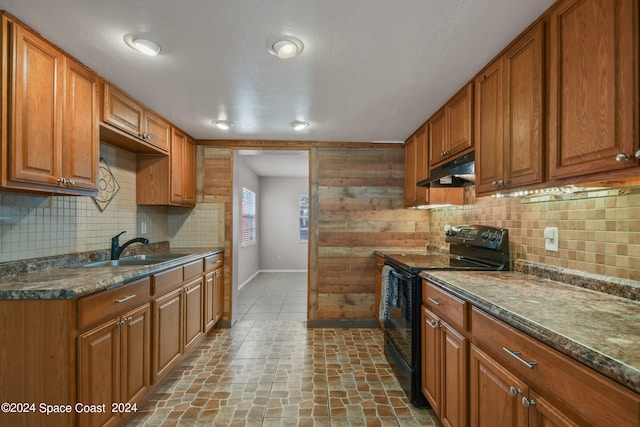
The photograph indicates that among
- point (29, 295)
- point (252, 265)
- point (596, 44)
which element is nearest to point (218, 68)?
point (29, 295)

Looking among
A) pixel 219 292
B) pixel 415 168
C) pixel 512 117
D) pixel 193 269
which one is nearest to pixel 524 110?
pixel 512 117

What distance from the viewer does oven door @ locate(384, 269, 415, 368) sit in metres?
2.09

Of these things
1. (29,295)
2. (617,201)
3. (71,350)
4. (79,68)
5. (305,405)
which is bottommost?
A: (305,405)

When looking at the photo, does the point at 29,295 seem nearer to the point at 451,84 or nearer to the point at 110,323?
the point at 110,323

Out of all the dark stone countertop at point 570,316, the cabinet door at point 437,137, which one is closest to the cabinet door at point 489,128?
the cabinet door at point 437,137

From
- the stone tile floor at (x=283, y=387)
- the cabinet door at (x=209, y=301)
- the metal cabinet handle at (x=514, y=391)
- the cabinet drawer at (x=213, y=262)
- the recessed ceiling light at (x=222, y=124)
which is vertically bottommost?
the stone tile floor at (x=283, y=387)

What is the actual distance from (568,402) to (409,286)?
125 centimetres

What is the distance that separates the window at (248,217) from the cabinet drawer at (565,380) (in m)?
5.13

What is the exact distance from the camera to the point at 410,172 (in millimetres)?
3314

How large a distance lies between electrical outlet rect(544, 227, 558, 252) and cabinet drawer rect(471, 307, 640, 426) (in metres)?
0.79

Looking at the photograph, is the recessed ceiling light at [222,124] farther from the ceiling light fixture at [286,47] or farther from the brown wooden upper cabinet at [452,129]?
the brown wooden upper cabinet at [452,129]

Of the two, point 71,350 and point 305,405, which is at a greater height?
point 71,350

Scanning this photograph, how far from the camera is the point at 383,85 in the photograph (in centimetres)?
207

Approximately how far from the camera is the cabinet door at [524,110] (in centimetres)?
137
